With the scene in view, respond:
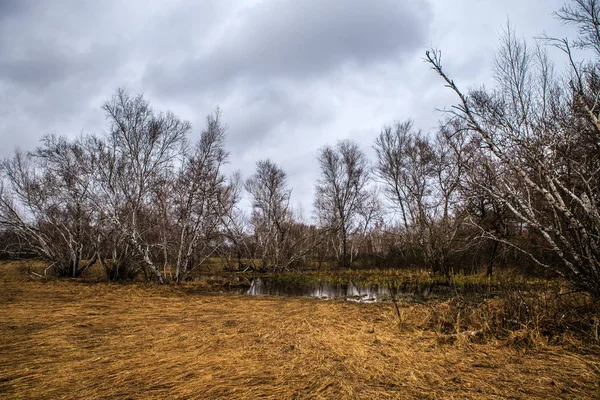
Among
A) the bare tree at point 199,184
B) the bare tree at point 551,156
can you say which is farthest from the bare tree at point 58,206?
the bare tree at point 551,156

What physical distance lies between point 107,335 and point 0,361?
1326 mm

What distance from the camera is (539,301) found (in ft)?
16.2

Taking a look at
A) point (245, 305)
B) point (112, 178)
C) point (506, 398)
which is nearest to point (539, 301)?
point (506, 398)

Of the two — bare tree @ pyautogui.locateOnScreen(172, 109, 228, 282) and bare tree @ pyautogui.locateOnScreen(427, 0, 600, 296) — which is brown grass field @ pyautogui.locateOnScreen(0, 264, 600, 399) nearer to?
bare tree @ pyautogui.locateOnScreen(427, 0, 600, 296)

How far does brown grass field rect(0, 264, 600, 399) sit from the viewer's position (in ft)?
9.19

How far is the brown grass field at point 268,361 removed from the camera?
280 cm

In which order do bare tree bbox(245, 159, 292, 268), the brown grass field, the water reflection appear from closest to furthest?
the brown grass field → the water reflection → bare tree bbox(245, 159, 292, 268)

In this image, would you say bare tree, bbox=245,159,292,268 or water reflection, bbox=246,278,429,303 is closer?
water reflection, bbox=246,278,429,303

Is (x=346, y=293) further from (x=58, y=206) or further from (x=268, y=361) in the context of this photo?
(x=58, y=206)

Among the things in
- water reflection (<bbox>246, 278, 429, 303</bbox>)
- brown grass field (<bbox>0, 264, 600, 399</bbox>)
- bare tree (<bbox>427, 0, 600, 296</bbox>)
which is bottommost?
water reflection (<bbox>246, 278, 429, 303</bbox>)

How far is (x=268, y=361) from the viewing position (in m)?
3.60

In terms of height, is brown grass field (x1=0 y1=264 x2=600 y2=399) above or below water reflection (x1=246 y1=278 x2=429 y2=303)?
above

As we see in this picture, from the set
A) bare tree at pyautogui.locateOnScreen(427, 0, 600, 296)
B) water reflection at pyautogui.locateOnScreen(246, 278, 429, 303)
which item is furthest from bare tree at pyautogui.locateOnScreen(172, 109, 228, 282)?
bare tree at pyautogui.locateOnScreen(427, 0, 600, 296)

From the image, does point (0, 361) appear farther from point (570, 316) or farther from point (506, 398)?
point (570, 316)
